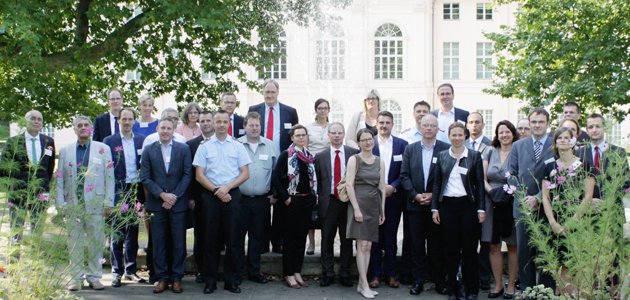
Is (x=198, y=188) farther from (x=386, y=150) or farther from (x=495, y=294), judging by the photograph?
(x=495, y=294)

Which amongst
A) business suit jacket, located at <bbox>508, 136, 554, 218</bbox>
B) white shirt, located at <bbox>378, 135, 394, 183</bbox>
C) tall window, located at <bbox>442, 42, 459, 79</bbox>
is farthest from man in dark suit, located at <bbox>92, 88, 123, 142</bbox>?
tall window, located at <bbox>442, 42, 459, 79</bbox>

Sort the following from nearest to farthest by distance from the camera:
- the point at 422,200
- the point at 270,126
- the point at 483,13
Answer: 1. the point at 422,200
2. the point at 270,126
3. the point at 483,13

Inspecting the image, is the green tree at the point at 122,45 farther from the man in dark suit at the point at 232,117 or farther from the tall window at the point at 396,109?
the tall window at the point at 396,109

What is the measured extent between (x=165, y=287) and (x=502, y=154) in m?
3.92

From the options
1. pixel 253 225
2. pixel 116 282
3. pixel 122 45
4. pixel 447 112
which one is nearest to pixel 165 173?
pixel 253 225

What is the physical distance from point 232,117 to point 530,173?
12.2 ft

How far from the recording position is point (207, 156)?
24.7 feet

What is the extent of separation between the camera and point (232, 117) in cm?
864

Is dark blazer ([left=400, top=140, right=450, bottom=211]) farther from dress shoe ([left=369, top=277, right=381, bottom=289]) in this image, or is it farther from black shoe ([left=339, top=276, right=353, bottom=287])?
black shoe ([left=339, top=276, right=353, bottom=287])

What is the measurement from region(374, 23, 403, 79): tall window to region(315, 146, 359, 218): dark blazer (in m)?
33.6

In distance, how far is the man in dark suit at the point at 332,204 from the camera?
7.71 m

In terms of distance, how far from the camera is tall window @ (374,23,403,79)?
4116cm

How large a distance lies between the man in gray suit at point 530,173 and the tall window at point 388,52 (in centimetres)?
3409

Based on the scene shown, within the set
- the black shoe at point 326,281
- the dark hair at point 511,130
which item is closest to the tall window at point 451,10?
the dark hair at point 511,130
